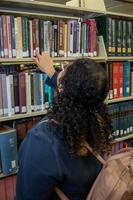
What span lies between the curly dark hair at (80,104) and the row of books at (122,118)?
4.09 ft

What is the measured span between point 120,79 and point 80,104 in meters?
1.37

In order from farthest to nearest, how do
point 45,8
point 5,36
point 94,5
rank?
point 94,5, point 45,8, point 5,36

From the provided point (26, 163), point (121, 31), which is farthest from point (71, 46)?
point (26, 163)

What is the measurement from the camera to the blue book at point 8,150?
1690 millimetres

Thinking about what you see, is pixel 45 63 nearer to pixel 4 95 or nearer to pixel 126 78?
pixel 4 95

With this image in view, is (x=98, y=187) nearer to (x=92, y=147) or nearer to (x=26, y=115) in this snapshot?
(x=92, y=147)

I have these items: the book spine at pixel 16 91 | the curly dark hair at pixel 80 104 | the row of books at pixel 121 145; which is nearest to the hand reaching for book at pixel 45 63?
the book spine at pixel 16 91

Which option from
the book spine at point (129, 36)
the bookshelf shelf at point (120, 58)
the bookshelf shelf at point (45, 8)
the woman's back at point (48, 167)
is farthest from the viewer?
the book spine at point (129, 36)

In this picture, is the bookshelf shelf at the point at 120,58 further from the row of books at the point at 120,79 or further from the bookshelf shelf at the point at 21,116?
the bookshelf shelf at the point at 21,116

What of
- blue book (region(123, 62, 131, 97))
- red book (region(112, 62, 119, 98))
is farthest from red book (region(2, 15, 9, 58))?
blue book (region(123, 62, 131, 97))

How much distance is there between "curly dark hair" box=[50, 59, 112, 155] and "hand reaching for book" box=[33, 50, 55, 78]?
1.93 ft

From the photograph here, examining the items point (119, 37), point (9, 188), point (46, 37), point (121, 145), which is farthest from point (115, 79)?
point (9, 188)

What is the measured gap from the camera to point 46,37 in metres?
1.80

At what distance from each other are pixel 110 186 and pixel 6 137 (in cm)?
92
